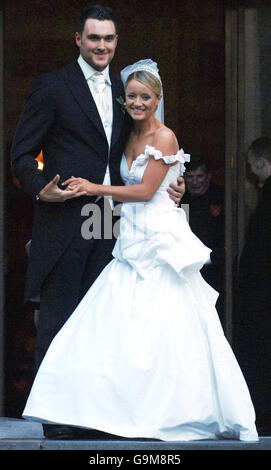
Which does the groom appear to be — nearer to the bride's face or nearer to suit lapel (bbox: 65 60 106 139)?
suit lapel (bbox: 65 60 106 139)

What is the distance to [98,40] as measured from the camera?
6188 mm

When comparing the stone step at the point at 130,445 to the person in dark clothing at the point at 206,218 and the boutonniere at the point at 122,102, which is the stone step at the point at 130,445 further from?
the person in dark clothing at the point at 206,218

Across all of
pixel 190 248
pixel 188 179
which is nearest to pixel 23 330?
pixel 188 179

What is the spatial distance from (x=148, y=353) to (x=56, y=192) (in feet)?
3.02

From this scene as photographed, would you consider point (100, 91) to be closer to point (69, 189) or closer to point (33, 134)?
point (33, 134)

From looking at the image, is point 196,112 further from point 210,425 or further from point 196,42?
point 210,425

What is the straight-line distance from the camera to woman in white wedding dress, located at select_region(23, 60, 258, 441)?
5.96 metres

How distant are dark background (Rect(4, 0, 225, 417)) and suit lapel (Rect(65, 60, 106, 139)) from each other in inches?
92.8

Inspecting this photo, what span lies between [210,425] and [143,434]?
382 millimetres

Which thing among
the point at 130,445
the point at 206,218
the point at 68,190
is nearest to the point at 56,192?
the point at 68,190

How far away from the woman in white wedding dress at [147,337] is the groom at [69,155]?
0.38ft

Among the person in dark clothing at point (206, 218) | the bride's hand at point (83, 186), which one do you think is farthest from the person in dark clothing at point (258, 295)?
the bride's hand at point (83, 186)

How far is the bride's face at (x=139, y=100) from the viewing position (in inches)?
242

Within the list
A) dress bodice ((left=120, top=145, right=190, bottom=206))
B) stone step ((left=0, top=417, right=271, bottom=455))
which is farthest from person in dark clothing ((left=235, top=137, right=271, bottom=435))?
dress bodice ((left=120, top=145, right=190, bottom=206))
